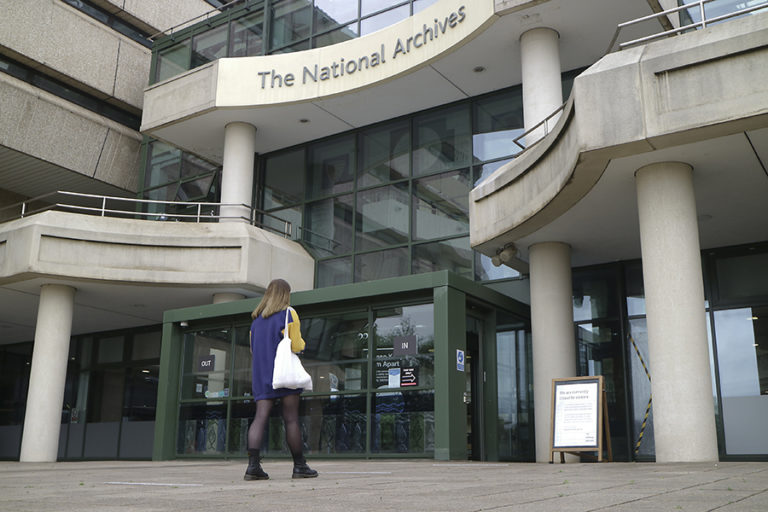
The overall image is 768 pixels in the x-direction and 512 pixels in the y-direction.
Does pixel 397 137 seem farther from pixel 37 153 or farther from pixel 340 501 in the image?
pixel 340 501

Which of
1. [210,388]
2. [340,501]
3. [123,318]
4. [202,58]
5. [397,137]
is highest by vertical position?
[202,58]

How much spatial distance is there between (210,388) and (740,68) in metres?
12.2

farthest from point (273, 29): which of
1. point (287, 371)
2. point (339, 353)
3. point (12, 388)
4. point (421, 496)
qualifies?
point (421, 496)

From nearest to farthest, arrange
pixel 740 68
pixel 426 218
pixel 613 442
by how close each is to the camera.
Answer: pixel 740 68 → pixel 613 442 → pixel 426 218

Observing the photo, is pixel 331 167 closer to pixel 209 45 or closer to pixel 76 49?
pixel 209 45

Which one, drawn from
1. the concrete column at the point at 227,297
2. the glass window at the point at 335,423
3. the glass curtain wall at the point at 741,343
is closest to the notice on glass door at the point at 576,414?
the glass window at the point at 335,423

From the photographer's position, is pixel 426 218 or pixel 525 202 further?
pixel 426 218

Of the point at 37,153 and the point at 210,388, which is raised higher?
the point at 37,153

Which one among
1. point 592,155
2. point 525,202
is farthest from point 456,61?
point 592,155

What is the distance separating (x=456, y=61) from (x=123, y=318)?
1361 cm

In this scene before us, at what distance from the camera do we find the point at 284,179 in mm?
23078

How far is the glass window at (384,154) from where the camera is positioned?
67.8 feet

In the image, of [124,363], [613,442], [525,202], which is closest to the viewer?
[525,202]

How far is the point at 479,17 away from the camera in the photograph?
1691 centimetres
